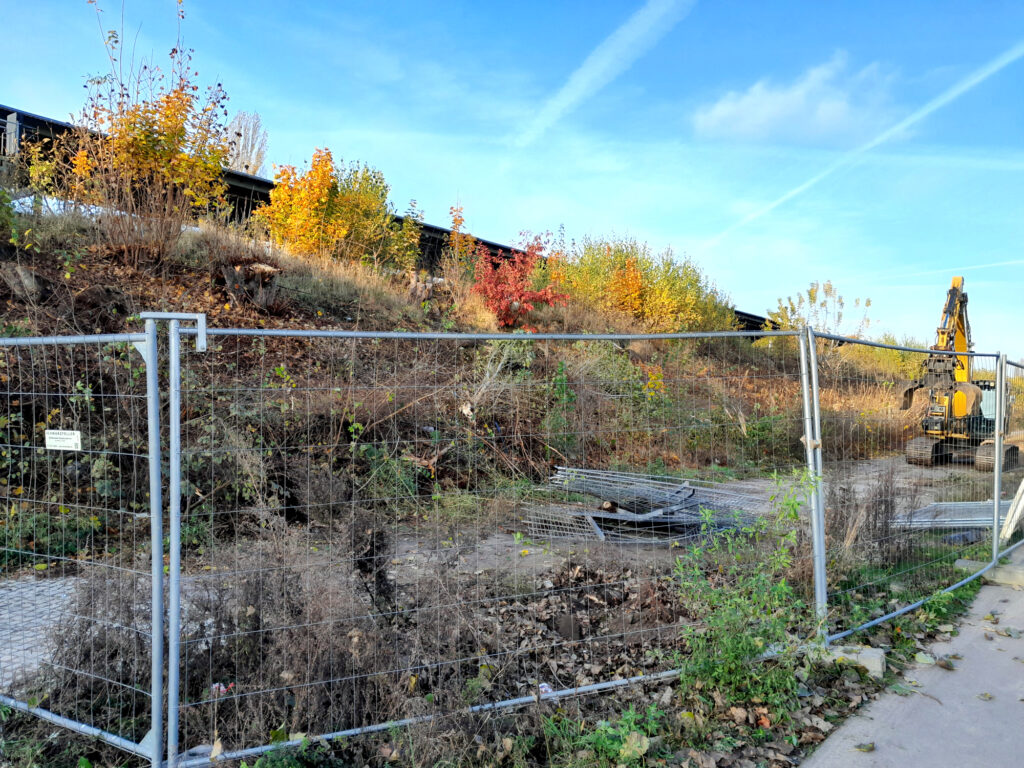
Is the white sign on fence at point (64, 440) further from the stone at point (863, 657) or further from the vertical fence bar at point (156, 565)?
the stone at point (863, 657)

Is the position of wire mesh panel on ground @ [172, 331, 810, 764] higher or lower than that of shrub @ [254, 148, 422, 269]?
lower

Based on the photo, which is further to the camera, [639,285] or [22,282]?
[639,285]

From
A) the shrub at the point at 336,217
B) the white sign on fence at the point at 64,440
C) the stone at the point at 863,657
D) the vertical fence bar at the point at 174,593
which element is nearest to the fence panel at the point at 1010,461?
the stone at the point at 863,657

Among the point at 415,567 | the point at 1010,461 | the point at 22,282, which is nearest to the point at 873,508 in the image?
the point at 415,567

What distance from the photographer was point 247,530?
541 centimetres

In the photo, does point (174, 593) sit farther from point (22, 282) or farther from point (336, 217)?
point (336, 217)

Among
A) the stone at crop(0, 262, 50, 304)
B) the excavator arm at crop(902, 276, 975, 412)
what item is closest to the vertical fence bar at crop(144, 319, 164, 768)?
the stone at crop(0, 262, 50, 304)

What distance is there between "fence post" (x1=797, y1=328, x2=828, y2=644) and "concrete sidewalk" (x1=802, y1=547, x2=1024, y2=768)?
657 millimetres

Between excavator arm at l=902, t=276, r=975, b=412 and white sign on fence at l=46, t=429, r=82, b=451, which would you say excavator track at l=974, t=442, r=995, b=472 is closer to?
Answer: excavator arm at l=902, t=276, r=975, b=412

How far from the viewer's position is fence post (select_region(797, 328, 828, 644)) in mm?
4145

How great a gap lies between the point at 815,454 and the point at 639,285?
13.2 metres

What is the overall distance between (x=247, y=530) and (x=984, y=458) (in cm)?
837

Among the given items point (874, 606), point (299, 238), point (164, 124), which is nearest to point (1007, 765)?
point (874, 606)

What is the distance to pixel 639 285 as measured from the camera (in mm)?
17016
